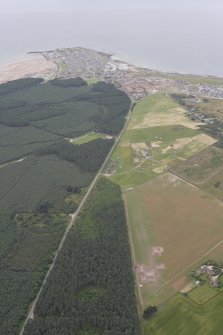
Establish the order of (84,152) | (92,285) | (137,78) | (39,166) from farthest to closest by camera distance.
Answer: (137,78) < (84,152) < (39,166) < (92,285)

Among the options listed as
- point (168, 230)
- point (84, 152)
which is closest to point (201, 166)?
point (168, 230)

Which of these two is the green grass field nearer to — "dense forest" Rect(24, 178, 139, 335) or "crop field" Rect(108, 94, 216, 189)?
"dense forest" Rect(24, 178, 139, 335)

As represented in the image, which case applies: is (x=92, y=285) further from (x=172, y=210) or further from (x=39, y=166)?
(x=39, y=166)

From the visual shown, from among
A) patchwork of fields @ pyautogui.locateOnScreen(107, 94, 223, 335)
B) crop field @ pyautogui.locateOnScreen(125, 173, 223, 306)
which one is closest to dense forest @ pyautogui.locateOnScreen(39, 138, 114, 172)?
patchwork of fields @ pyautogui.locateOnScreen(107, 94, 223, 335)

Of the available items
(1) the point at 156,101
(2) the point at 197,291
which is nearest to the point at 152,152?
(1) the point at 156,101

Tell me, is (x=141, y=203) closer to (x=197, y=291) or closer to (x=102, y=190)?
(x=102, y=190)

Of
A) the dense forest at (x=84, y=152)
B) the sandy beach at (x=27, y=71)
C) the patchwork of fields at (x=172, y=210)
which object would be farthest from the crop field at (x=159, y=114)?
the sandy beach at (x=27, y=71)
